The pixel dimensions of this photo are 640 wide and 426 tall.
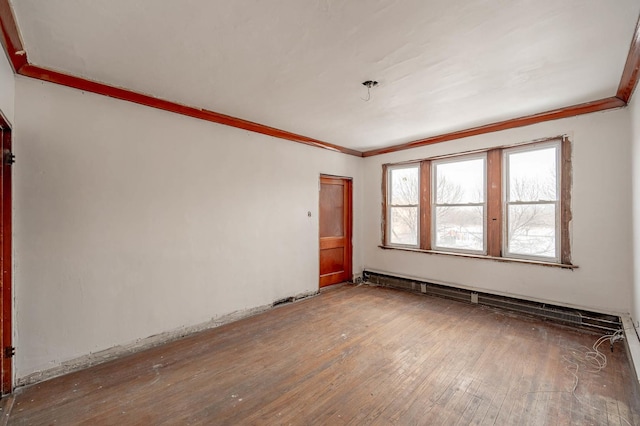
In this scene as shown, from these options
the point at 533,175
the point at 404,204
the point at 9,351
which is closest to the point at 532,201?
the point at 533,175

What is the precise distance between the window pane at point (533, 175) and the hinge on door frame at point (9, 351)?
5506 mm

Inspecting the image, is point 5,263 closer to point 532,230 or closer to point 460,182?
Answer: point 460,182

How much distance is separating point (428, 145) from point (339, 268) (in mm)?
2692

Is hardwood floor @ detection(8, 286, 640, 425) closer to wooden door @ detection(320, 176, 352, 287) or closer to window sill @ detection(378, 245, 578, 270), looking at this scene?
window sill @ detection(378, 245, 578, 270)

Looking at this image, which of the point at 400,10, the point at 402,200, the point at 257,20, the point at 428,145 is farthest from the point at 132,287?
the point at 428,145

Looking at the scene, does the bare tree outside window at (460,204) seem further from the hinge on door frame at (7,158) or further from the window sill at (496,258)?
the hinge on door frame at (7,158)

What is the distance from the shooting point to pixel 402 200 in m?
5.18

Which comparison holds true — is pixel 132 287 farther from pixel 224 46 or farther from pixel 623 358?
pixel 623 358

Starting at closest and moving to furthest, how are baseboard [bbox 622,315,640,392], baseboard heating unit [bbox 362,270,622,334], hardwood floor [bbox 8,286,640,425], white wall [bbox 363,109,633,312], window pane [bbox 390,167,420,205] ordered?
hardwood floor [bbox 8,286,640,425] → baseboard [bbox 622,315,640,392] → white wall [bbox 363,109,633,312] → baseboard heating unit [bbox 362,270,622,334] → window pane [bbox 390,167,420,205]

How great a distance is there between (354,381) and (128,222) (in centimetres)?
258

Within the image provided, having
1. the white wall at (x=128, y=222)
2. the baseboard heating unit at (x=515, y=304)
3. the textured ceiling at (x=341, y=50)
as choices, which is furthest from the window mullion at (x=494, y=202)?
the white wall at (x=128, y=222)

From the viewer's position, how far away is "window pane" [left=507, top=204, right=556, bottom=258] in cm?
360

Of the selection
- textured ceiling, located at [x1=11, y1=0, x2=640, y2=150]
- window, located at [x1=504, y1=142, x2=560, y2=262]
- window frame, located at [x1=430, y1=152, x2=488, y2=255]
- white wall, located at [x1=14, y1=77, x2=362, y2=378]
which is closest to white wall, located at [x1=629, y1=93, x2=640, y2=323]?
textured ceiling, located at [x1=11, y1=0, x2=640, y2=150]

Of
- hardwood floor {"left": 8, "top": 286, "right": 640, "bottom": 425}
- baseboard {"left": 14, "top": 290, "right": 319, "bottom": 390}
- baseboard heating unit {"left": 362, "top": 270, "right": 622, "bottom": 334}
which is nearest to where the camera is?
hardwood floor {"left": 8, "top": 286, "right": 640, "bottom": 425}
